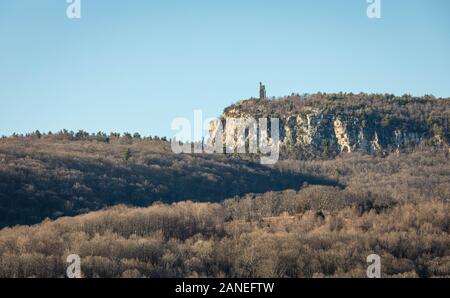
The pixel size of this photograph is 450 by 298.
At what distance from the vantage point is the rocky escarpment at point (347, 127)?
157625 mm

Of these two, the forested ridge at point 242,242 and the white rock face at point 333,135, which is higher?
the white rock face at point 333,135

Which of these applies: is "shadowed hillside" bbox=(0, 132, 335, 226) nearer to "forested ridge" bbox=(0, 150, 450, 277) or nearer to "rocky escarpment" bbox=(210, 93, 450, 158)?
"rocky escarpment" bbox=(210, 93, 450, 158)

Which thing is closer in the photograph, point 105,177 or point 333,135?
point 105,177

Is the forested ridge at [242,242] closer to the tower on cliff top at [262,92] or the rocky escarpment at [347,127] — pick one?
the rocky escarpment at [347,127]

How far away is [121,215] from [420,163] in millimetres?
90002

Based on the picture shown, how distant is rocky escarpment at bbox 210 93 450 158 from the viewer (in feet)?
517

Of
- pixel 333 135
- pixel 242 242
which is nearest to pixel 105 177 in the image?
pixel 333 135

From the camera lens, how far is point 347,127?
16062 centimetres

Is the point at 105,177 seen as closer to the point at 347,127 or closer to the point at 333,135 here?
the point at 333,135

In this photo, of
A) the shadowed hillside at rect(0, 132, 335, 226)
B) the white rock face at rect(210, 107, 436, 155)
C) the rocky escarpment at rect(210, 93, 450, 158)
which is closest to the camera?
the shadowed hillside at rect(0, 132, 335, 226)

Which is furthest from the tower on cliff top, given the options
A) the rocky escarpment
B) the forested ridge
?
the forested ridge

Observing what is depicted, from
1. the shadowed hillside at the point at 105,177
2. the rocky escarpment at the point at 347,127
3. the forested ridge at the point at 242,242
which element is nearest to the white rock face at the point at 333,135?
the rocky escarpment at the point at 347,127

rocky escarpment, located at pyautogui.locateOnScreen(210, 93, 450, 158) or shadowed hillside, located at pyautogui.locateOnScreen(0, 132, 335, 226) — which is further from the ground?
rocky escarpment, located at pyautogui.locateOnScreen(210, 93, 450, 158)
